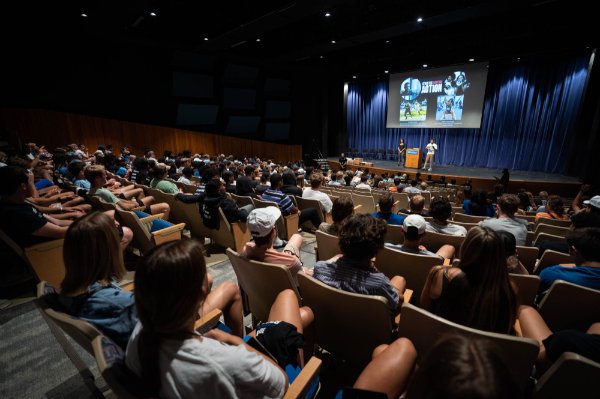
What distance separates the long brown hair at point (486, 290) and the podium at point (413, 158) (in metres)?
13.4

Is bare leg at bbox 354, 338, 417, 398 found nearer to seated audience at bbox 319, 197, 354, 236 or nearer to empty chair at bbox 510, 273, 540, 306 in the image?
empty chair at bbox 510, 273, 540, 306

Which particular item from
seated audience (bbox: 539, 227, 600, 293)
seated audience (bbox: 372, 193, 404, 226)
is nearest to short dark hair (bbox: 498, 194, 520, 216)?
seated audience (bbox: 372, 193, 404, 226)

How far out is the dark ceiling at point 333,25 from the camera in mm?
7965

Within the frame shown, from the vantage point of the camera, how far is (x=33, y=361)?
2025 mm

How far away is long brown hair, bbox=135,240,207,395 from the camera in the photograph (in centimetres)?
95

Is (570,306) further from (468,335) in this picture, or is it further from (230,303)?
(230,303)

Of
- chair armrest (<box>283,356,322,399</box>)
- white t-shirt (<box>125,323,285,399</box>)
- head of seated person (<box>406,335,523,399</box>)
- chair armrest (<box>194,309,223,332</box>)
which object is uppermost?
head of seated person (<box>406,335,523,399</box>)

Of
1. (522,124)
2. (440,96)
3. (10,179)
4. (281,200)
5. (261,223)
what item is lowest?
(281,200)

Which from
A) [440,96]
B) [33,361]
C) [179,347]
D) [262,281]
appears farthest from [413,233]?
[440,96]

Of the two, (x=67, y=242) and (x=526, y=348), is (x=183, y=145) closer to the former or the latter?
(x=67, y=242)

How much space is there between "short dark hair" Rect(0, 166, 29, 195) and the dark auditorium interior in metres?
0.04

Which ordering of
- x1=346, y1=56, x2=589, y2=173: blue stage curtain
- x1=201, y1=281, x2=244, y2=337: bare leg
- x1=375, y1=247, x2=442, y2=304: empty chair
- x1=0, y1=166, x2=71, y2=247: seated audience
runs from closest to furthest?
x1=201, y1=281, x2=244, y2=337: bare leg, x1=375, y1=247, x2=442, y2=304: empty chair, x1=0, y1=166, x2=71, y2=247: seated audience, x1=346, y1=56, x2=589, y2=173: blue stage curtain

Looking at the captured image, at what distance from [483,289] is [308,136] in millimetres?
17327

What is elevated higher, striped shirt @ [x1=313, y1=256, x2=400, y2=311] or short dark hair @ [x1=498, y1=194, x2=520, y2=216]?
short dark hair @ [x1=498, y1=194, x2=520, y2=216]
